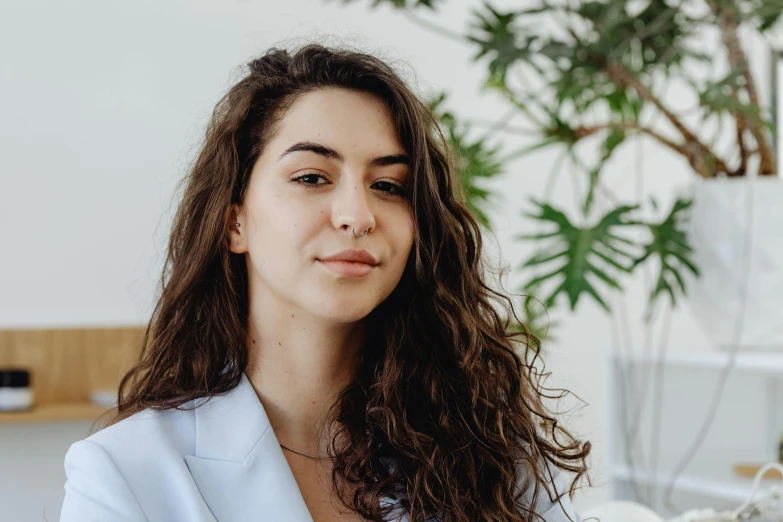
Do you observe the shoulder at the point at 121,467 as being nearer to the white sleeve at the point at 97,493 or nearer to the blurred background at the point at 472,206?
the white sleeve at the point at 97,493

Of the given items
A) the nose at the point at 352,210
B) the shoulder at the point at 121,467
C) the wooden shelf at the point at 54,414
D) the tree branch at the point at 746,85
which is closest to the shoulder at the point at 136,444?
the shoulder at the point at 121,467

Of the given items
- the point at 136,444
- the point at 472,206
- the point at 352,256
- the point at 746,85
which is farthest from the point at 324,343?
the point at 746,85

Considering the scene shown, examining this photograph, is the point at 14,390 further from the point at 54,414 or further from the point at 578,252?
the point at 578,252

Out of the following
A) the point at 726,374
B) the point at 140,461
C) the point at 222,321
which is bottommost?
the point at 726,374

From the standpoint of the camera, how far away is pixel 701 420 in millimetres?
2395

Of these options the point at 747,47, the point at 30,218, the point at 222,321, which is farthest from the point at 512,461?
the point at 747,47

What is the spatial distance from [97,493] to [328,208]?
16.6 inches

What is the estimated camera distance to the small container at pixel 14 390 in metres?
2.34

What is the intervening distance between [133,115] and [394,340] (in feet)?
5.17

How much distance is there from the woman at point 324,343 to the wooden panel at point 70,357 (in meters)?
1.30

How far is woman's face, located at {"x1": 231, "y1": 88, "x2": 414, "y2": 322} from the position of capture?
43.8 inches

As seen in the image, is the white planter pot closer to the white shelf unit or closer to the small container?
the white shelf unit

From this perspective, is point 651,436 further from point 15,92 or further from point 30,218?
point 15,92

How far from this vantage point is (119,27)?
2.56 metres
